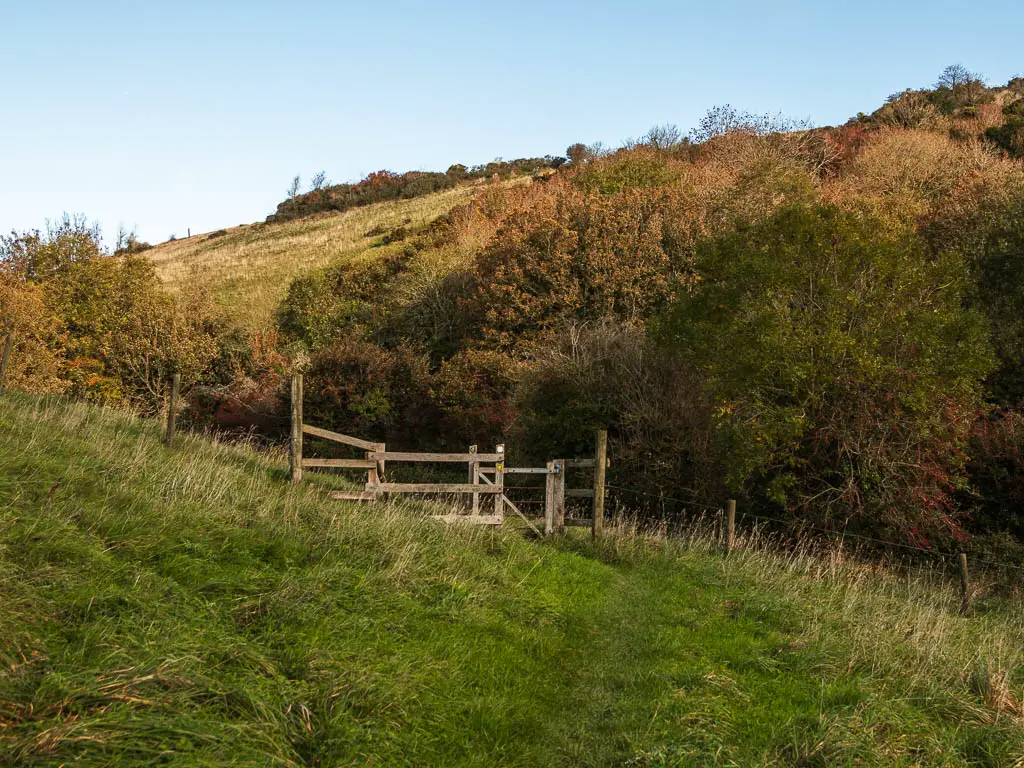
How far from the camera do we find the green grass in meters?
4.86

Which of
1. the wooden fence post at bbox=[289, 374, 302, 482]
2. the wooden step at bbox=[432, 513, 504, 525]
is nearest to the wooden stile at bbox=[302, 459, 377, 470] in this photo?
the wooden fence post at bbox=[289, 374, 302, 482]

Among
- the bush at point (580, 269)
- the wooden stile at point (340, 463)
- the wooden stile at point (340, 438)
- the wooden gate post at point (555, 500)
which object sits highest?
the bush at point (580, 269)

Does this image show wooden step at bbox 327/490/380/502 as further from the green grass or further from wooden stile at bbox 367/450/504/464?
the green grass

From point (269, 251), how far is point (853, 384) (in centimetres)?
5925

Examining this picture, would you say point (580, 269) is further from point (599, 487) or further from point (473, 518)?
point (473, 518)

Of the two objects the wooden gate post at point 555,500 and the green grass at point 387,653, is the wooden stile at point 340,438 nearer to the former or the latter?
the green grass at point 387,653

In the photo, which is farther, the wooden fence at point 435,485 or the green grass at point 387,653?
the wooden fence at point 435,485

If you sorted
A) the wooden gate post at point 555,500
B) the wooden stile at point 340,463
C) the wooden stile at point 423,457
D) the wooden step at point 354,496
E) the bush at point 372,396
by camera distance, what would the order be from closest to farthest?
the wooden step at point 354,496 → the wooden stile at point 340,463 → the wooden stile at point 423,457 → the wooden gate post at point 555,500 → the bush at point 372,396

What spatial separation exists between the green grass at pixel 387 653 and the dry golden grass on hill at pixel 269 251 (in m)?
35.7

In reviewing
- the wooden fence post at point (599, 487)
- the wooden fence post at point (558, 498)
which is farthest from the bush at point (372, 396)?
the wooden fence post at point (599, 487)

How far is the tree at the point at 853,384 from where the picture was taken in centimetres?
1864

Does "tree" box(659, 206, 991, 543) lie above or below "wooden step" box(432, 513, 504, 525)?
above

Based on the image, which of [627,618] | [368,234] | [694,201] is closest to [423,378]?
[694,201]

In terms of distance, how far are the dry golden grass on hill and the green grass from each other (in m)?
35.7
